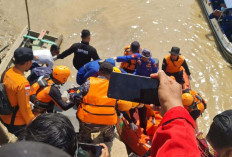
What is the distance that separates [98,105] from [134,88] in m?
1.70

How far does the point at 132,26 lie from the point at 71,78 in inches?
156

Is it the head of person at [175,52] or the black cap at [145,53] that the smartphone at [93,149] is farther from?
the head of person at [175,52]

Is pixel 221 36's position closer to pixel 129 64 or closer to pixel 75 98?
pixel 129 64

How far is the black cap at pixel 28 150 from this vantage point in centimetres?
109

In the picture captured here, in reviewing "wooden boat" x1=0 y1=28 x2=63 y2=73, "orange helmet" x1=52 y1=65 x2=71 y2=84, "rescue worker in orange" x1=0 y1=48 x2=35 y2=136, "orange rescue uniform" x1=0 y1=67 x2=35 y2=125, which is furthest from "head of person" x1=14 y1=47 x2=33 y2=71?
"wooden boat" x1=0 y1=28 x2=63 y2=73

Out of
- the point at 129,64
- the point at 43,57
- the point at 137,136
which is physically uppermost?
the point at 43,57

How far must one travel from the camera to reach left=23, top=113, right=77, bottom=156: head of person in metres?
1.64

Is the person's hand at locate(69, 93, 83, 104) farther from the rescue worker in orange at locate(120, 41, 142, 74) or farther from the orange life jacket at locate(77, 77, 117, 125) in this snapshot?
the rescue worker in orange at locate(120, 41, 142, 74)

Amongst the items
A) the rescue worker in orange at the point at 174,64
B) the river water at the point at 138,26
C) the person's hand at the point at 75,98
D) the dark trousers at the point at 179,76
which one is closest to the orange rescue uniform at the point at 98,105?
the person's hand at the point at 75,98

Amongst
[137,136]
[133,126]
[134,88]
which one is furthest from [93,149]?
[137,136]

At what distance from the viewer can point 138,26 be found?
10.4 metres

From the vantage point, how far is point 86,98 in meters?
3.58

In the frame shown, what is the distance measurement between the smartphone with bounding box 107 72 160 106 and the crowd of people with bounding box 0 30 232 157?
0.09m

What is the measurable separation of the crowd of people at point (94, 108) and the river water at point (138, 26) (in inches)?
88.9
